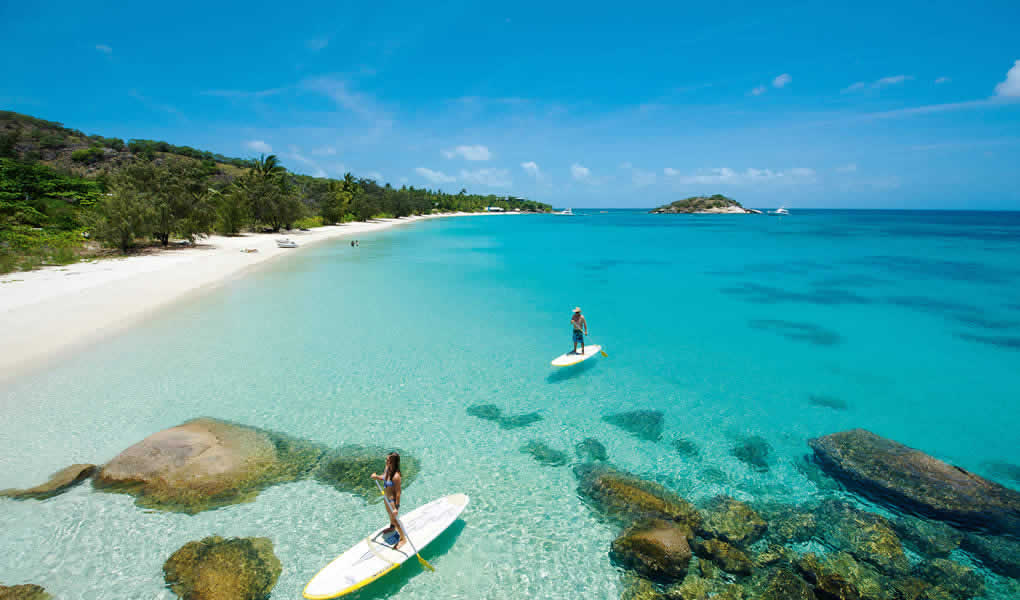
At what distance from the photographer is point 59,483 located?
8.54m

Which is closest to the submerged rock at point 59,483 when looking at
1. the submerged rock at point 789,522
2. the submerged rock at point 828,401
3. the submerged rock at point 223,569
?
the submerged rock at point 223,569

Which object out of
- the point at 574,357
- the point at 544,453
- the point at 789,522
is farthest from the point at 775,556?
the point at 574,357

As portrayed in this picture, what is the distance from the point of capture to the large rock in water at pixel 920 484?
8117 mm

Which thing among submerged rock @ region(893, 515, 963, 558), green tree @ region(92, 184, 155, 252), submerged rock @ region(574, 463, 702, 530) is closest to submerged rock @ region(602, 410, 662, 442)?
submerged rock @ region(574, 463, 702, 530)

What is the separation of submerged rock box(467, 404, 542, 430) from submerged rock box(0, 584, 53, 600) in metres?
8.28

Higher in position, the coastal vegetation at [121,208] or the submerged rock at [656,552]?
the coastal vegetation at [121,208]

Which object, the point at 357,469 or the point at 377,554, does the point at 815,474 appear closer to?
the point at 377,554

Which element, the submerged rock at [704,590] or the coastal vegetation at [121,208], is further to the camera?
the coastal vegetation at [121,208]

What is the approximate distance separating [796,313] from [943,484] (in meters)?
18.6

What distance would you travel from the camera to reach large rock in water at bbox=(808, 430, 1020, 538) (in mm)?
8117

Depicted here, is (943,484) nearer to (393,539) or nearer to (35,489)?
(393,539)

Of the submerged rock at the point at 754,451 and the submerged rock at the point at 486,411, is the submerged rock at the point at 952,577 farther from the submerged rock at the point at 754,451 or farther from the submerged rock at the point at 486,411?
the submerged rock at the point at 486,411

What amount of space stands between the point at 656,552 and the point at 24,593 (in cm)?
932

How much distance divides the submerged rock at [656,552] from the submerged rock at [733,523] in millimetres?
627
